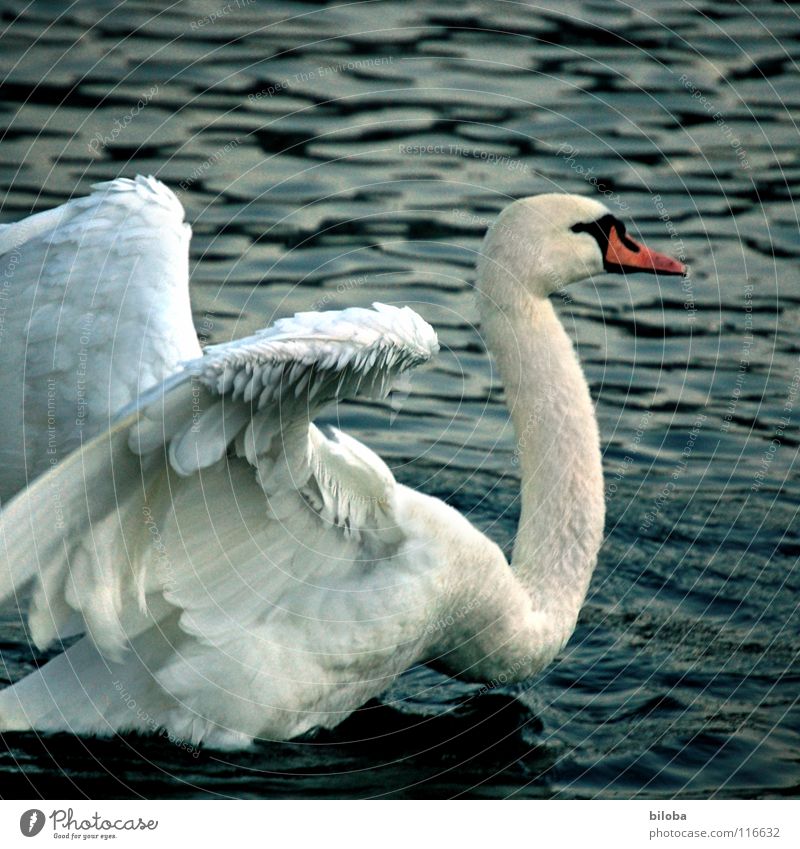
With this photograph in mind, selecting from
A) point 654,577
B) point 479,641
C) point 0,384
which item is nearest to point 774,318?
point 654,577

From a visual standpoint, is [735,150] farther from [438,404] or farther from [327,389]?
[327,389]

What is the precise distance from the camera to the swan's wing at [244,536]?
3721mm

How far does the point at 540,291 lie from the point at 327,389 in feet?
4.82

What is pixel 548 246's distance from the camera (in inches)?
202

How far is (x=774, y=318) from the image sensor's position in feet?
25.1
